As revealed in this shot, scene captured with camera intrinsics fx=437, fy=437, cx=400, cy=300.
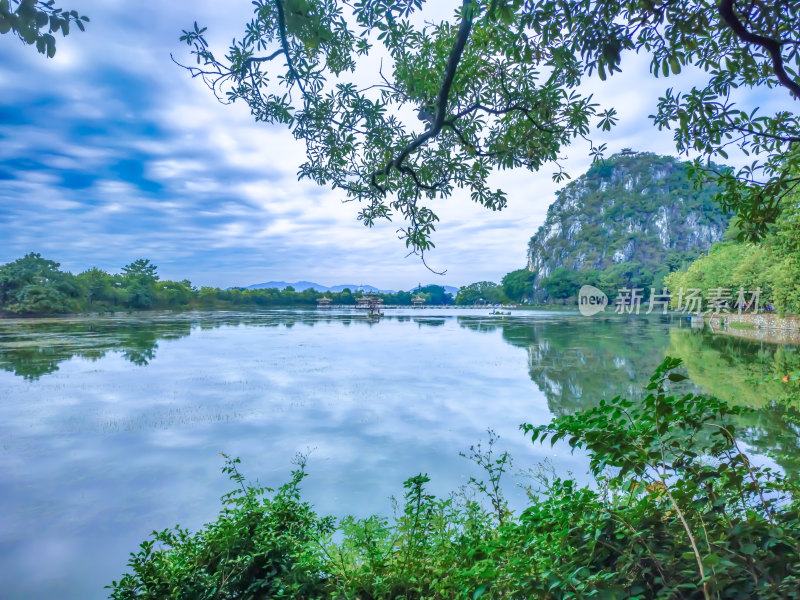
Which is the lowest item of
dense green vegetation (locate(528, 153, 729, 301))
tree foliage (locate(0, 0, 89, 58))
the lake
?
the lake

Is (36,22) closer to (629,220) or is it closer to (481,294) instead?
(481,294)

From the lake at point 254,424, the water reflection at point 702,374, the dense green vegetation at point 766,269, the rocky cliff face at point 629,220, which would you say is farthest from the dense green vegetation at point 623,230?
the lake at point 254,424

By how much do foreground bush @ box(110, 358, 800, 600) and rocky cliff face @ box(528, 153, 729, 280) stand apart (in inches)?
3775

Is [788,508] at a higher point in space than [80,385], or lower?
higher

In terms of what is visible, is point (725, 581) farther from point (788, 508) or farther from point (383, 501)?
point (383, 501)

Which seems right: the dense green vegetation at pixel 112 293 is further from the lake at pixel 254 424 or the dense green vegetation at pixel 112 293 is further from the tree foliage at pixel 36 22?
the tree foliage at pixel 36 22

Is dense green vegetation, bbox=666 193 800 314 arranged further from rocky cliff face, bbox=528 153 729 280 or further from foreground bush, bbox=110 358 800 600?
rocky cliff face, bbox=528 153 729 280

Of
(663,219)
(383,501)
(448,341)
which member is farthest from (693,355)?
(663,219)

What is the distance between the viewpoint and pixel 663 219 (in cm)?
11025

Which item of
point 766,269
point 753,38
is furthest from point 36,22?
point 766,269

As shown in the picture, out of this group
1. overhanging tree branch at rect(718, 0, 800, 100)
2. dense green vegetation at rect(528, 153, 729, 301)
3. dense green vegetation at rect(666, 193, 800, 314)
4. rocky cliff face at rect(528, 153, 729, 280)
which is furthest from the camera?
rocky cliff face at rect(528, 153, 729, 280)

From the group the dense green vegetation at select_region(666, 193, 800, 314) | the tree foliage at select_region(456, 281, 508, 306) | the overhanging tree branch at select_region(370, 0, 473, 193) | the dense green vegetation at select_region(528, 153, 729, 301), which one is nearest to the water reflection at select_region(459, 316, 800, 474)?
the dense green vegetation at select_region(666, 193, 800, 314)

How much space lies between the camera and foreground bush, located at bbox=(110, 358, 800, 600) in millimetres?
1428

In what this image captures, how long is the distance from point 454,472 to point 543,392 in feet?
18.4
